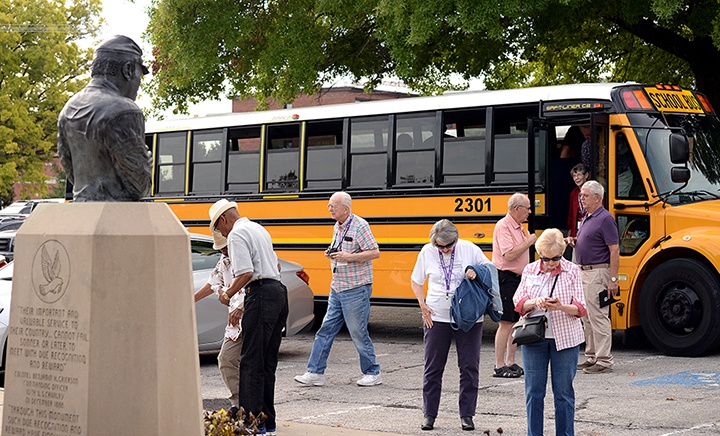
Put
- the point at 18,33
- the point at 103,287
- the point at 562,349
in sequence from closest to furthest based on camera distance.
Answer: the point at 103,287, the point at 562,349, the point at 18,33

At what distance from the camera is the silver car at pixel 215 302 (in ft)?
40.2

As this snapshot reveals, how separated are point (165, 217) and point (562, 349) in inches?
108

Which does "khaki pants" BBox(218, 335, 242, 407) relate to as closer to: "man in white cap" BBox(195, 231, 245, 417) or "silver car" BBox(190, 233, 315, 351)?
"man in white cap" BBox(195, 231, 245, 417)

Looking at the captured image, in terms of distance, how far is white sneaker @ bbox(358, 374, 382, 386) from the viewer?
10953 millimetres

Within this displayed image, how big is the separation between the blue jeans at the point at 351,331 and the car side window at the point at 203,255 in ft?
7.00

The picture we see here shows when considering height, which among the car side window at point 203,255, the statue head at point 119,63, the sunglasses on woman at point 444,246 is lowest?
the car side window at point 203,255

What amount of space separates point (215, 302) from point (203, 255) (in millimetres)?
712

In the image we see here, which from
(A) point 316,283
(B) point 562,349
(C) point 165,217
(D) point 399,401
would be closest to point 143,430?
(C) point 165,217

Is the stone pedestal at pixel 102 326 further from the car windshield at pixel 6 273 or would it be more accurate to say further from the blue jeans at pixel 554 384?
the car windshield at pixel 6 273

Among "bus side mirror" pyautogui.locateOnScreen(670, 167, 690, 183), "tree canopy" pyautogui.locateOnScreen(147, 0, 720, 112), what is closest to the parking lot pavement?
"bus side mirror" pyautogui.locateOnScreen(670, 167, 690, 183)

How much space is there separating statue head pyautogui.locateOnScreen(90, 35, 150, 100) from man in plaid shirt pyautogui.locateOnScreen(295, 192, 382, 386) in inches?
174

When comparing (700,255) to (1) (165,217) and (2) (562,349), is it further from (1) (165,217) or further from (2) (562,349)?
(1) (165,217)

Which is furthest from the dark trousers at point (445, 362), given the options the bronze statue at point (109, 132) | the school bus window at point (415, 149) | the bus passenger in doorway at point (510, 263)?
the school bus window at point (415, 149)

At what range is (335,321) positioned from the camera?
36.4 ft
